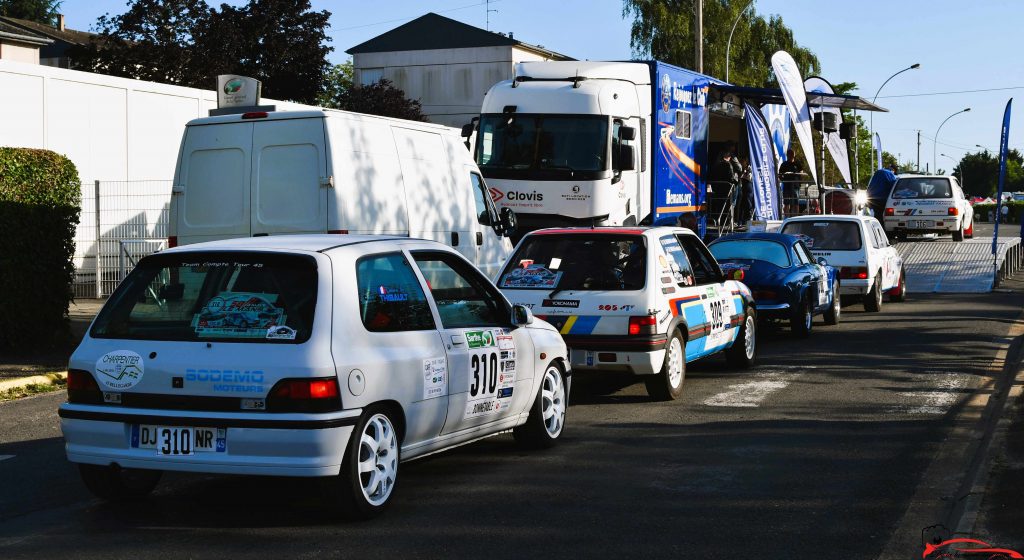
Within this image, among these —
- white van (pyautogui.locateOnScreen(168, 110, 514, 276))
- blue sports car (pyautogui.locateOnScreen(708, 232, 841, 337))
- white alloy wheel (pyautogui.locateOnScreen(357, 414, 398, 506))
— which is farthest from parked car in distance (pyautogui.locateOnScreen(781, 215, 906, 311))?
white alloy wheel (pyautogui.locateOnScreen(357, 414, 398, 506))

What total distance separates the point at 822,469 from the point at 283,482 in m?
3.41

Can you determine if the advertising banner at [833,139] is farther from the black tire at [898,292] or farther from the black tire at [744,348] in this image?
the black tire at [744,348]

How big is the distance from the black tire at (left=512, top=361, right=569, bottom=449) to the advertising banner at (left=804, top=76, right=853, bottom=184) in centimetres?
2151

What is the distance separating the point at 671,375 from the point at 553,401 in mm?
2403

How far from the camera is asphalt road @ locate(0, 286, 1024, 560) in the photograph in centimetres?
615

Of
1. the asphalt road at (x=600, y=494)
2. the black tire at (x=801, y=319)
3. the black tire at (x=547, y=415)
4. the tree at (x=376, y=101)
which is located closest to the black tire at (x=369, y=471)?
the asphalt road at (x=600, y=494)

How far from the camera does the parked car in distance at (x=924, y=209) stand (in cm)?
3550

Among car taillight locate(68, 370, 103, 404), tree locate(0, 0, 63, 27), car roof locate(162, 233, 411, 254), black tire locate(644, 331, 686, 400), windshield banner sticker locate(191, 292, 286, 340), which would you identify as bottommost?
black tire locate(644, 331, 686, 400)

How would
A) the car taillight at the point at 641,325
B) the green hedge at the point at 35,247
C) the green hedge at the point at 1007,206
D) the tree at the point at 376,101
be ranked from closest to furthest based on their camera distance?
the car taillight at the point at 641,325 → the green hedge at the point at 35,247 → the tree at the point at 376,101 → the green hedge at the point at 1007,206

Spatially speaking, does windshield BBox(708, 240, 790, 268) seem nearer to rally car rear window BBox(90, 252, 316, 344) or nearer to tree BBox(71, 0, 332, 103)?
rally car rear window BBox(90, 252, 316, 344)

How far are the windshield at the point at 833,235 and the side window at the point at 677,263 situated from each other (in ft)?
29.6

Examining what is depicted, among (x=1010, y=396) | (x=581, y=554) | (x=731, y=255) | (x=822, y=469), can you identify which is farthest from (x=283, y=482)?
(x=731, y=255)

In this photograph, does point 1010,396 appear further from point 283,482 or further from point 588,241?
point 283,482

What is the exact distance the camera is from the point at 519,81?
1964 cm
